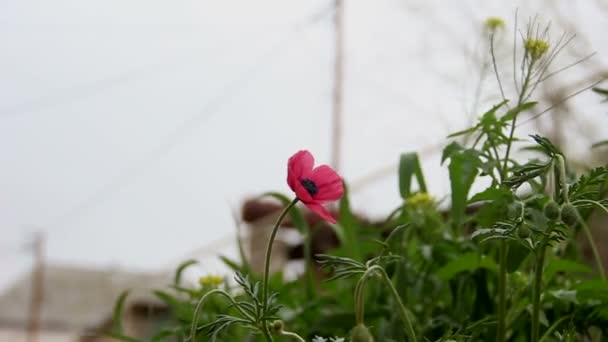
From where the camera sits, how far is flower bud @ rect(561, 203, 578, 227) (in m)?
0.41

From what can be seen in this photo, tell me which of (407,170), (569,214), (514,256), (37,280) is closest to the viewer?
(569,214)

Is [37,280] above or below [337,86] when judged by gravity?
below

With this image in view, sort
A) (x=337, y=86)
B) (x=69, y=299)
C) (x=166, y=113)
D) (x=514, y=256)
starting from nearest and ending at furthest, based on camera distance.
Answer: (x=514, y=256)
(x=337, y=86)
(x=166, y=113)
(x=69, y=299)

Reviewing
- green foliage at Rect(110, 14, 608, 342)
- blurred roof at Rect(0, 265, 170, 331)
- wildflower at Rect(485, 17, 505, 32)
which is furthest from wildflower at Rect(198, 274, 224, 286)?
blurred roof at Rect(0, 265, 170, 331)

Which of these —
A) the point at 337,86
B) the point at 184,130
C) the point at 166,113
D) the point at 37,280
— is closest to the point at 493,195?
the point at 337,86

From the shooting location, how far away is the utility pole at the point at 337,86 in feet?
12.3

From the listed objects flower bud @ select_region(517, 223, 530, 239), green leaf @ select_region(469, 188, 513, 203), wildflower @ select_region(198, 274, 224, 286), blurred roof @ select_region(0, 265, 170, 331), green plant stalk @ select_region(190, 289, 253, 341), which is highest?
green leaf @ select_region(469, 188, 513, 203)

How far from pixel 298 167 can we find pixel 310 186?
1cm

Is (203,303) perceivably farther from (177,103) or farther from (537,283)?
(177,103)

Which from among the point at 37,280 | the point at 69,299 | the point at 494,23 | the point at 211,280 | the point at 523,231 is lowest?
the point at 69,299

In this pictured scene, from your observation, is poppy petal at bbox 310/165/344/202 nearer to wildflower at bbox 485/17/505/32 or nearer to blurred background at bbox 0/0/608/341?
wildflower at bbox 485/17/505/32

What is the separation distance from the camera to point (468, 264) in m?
0.68

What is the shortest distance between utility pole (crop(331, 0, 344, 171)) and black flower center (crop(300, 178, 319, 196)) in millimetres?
3111

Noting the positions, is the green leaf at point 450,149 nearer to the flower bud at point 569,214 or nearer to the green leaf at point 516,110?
the green leaf at point 516,110
